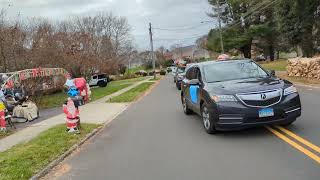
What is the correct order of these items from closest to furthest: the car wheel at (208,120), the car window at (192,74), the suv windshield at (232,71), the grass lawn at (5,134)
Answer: the car wheel at (208,120)
the suv windshield at (232,71)
the car window at (192,74)
the grass lawn at (5,134)

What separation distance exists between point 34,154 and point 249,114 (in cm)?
429

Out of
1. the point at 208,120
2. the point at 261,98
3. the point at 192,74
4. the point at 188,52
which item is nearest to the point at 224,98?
the point at 261,98

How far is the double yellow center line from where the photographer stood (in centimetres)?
757

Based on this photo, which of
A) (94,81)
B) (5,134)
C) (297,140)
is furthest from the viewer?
(94,81)

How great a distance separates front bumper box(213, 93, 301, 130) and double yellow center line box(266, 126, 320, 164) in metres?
0.25

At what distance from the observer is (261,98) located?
9.36 meters

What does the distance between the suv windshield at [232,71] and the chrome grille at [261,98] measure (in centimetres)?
147

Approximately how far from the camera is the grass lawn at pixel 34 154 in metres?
8.25

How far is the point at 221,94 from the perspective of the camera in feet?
31.9

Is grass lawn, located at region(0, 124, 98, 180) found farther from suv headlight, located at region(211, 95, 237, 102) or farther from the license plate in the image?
the license plate

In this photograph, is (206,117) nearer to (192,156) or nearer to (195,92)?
(195,92)

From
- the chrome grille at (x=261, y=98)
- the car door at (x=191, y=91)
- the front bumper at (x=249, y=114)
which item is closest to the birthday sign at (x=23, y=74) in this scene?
the car door at (x=191, y=91)

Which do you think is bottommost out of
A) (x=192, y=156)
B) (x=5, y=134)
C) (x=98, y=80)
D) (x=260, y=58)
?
(x=98, y=80)

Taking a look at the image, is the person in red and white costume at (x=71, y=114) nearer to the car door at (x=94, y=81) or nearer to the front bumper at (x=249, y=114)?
the front bumper at (x=249, y=114)
